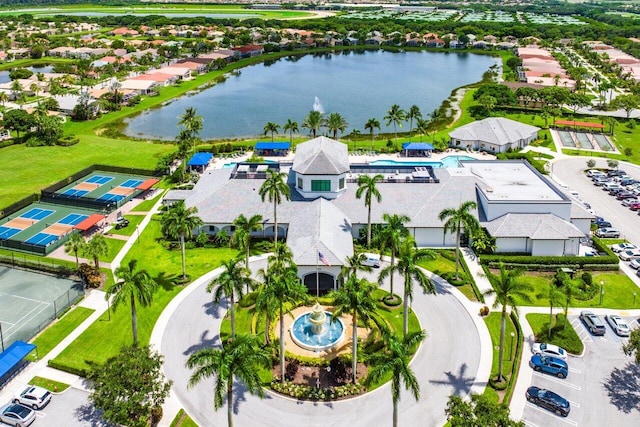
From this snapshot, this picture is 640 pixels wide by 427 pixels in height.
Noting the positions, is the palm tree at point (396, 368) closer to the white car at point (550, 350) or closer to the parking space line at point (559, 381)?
the parking space line at point (559, 381)

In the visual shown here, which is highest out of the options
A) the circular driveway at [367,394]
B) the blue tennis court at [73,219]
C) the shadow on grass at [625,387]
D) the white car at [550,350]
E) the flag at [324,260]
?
the flag at [324,260]

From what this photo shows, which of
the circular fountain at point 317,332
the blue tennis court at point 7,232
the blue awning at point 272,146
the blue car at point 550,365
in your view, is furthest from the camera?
the blue awning at point 272,146

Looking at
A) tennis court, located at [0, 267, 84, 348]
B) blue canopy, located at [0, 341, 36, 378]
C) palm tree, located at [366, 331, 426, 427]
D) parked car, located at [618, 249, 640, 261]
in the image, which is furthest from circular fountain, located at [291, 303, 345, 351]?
parked car, located at [618, 249, 640, 261]

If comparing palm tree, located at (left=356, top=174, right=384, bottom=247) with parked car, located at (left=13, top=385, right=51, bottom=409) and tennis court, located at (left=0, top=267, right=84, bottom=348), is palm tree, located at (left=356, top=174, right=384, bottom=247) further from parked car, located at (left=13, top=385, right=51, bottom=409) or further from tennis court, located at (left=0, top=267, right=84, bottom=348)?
parked car, located at (left=13, top=385, right=51, bottom=409)

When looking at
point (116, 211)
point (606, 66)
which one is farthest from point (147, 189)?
point (606, 66)

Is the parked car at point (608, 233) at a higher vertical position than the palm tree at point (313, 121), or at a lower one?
lower

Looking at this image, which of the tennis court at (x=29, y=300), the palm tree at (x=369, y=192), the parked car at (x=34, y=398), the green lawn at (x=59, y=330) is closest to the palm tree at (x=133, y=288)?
the parked car at (x=34, y=398)

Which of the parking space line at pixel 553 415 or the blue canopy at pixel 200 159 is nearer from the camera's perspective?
the parking space line at pixel 553 415

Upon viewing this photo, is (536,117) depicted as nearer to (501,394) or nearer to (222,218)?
(222,218)
